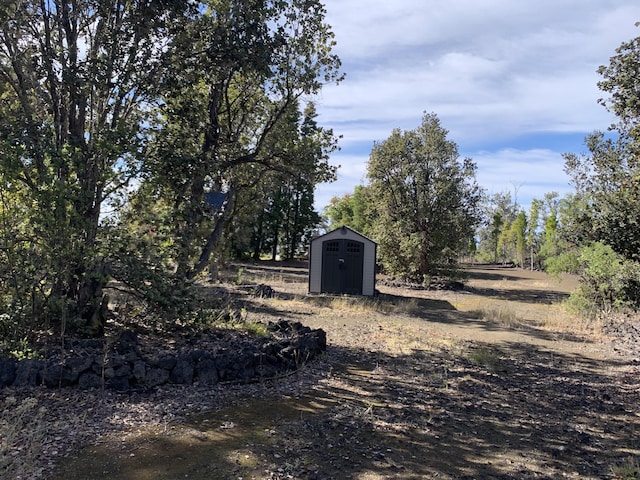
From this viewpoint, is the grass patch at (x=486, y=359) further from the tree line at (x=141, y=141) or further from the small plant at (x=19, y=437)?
the small plant at (x=19, y=437)

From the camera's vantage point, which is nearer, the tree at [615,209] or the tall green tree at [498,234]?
the tree at [615,209]

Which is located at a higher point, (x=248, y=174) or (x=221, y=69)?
(x=221, y=69)

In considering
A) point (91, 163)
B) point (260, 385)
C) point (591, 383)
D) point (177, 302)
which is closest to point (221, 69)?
point (91, 163)

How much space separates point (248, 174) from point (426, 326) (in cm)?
600

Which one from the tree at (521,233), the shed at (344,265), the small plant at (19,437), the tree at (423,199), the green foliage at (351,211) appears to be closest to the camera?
the small plant at (19,437)

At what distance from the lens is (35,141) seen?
19.3ft

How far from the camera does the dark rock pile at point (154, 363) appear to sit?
16.3ft

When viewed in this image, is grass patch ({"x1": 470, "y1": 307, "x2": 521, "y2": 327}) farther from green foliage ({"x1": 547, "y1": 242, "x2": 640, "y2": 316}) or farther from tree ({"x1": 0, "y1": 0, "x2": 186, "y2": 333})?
tree ({"x1": 0, "y1": 0, "x2": 186, "y2": 333})

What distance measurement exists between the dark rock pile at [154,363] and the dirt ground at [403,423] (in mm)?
294

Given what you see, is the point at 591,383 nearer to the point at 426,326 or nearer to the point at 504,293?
the point at 426,326

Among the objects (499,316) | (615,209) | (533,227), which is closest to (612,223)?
(615,209)

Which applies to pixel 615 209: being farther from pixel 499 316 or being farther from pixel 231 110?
pixel 231 110

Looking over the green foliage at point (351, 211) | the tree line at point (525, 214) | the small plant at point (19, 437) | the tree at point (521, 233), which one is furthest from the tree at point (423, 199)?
the tree at point (521, 233)

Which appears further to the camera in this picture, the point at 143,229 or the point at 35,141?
the point at 143,229
